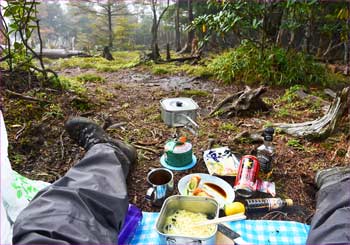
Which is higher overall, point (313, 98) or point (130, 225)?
point (313, 98)

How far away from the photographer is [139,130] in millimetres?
2098

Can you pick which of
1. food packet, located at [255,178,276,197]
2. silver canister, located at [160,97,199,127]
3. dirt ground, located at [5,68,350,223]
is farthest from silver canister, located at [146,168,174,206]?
food packet, located at [255,178,276,197]

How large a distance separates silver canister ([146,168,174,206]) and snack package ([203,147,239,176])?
0.90ft

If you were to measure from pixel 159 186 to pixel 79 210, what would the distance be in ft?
1.45

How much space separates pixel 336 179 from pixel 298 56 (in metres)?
2.81

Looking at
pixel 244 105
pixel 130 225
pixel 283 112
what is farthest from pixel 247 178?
pixel 283 112

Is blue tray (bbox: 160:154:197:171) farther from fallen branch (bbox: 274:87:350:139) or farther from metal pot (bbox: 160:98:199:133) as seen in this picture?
fallen branch (bbox: 274:87:350:139)

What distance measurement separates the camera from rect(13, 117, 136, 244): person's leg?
2.59 ft

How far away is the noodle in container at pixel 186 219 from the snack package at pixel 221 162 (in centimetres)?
45

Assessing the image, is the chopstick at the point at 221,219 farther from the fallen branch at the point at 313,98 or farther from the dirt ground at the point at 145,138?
the fallen branch at the point at 313,98

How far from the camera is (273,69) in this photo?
11.0ft

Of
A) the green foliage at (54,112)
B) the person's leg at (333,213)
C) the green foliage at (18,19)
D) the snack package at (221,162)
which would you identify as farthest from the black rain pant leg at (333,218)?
the green foliage at (18,19)

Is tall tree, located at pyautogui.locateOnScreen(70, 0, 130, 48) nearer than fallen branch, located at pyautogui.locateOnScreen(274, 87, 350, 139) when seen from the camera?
No

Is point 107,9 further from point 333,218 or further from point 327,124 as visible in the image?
point 333,218
